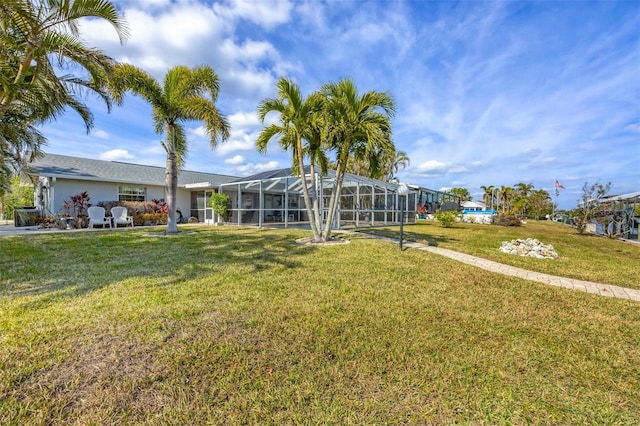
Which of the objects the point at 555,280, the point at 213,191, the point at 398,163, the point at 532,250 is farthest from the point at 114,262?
the point at 398,163

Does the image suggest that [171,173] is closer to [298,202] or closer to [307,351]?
[307,351]

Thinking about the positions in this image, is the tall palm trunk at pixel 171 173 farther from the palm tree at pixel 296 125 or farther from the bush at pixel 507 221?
the bush at pixel 507 221

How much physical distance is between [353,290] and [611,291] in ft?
15.7

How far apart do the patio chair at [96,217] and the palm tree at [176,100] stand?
568cm

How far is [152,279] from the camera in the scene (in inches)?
197

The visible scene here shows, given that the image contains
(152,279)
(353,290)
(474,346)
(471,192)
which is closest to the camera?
(474,346)

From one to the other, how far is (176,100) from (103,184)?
9.68m

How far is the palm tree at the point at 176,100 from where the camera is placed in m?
10.1

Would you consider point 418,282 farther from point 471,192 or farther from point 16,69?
point 471,192

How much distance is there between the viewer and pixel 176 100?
10523 mm

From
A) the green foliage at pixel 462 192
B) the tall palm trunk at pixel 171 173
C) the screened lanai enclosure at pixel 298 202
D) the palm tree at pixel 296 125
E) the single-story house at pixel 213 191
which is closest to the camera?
the palm tree at pixel 296 125

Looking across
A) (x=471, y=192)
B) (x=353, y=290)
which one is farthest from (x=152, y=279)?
(x=471, y=192)

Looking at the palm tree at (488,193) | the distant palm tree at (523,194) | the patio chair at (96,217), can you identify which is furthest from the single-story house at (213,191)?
the palm tree at (488,193)

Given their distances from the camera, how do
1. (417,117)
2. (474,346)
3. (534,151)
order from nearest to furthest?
(474,346) → (417,117) → (534,151)
